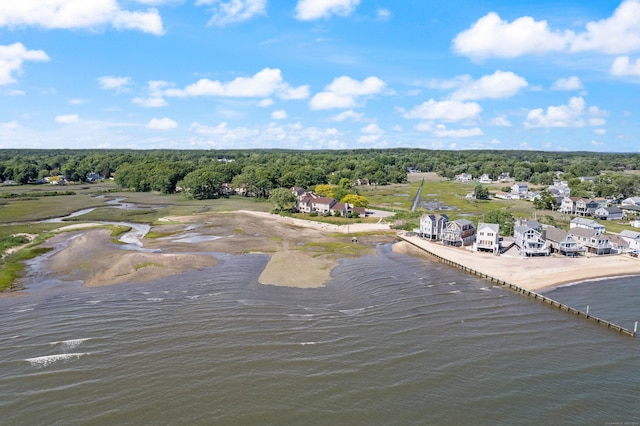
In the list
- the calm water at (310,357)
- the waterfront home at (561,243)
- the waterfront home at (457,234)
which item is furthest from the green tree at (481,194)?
the calm water at (310,357)

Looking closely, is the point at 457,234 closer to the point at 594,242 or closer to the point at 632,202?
the point at 594,242

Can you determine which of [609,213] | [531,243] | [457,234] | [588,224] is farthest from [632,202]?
[457,234]

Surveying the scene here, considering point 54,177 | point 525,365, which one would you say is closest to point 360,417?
point 525,365

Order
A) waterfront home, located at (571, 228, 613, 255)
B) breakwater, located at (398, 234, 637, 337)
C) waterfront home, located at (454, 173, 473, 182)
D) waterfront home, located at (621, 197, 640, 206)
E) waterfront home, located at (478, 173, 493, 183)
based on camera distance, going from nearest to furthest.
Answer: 1. breakwater, located at (398, 234, 637, 337)
2. waterfront home, located at (571, 228, 613, 255)
3. waterfront home, located at (621, 197, 640, 206)
4. waterfront home, located at (478, 173, 493, 183)
5. waterfront home, located at (454, 173, 473, 182)

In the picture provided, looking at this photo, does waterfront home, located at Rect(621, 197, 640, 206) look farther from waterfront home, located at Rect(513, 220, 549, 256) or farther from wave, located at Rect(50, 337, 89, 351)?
wave, located at Rect(50, 337, 89, 351)

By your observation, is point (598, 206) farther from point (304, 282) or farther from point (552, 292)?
point (304, 282)

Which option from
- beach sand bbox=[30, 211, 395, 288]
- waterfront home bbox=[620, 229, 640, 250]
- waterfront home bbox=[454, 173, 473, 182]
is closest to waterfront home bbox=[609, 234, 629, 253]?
waterfront home bbox=[620, 229, 640, 250]
